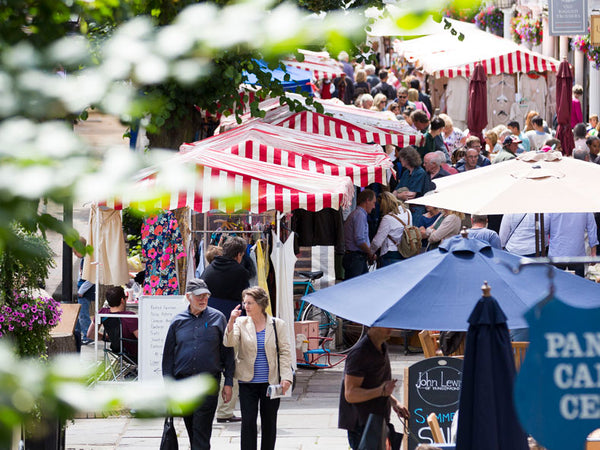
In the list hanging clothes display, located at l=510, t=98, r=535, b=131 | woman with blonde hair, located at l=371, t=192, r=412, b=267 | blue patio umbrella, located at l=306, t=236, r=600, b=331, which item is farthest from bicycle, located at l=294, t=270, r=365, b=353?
hanging clothes display, located at l=510, t=98, r=535, b=131

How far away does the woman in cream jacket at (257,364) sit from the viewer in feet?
26.3

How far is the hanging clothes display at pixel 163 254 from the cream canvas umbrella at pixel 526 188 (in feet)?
8.35

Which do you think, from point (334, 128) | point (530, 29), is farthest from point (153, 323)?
point (530, 29)

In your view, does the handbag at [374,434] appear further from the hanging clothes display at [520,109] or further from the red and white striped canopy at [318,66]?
the hanging clothes display at [520,109]

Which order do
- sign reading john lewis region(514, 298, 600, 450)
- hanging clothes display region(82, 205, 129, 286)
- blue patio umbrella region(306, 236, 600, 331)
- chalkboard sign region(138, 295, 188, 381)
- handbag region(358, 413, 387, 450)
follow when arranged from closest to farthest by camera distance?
1. sign reading john lewis region(514, 298, 600, 450)
2. blue patio umbrella region(306, 236, 600, 331)
3. handbag region(358, 413, 387, 450)
4. chalkboard sign region(138, 295, 188, 381)
5. hanging clothes display region(82, 205, 129, 286)

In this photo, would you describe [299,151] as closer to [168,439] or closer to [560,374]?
[168,439]

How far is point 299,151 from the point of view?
1159 centimetres

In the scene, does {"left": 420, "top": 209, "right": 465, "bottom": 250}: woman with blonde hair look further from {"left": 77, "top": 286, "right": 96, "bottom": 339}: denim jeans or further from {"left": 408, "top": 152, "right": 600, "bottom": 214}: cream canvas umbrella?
{"left": 77, "top": 286, "right": 96, "bottom": 339}: denim jeans

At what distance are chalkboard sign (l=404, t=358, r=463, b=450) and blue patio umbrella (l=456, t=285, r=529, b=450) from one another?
2.02 metres

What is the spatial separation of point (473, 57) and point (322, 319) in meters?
10.0

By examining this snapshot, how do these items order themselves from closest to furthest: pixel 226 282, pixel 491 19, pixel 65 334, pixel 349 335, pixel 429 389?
pixel 429 389
pixel 65 334
pixel 226 282
pixel 349 335
pixel 491 19

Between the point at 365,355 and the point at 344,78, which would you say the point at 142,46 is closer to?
the point at 365,355

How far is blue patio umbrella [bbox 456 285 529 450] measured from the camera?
5367 mm

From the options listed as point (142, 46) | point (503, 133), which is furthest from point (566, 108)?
point (142, 46)
